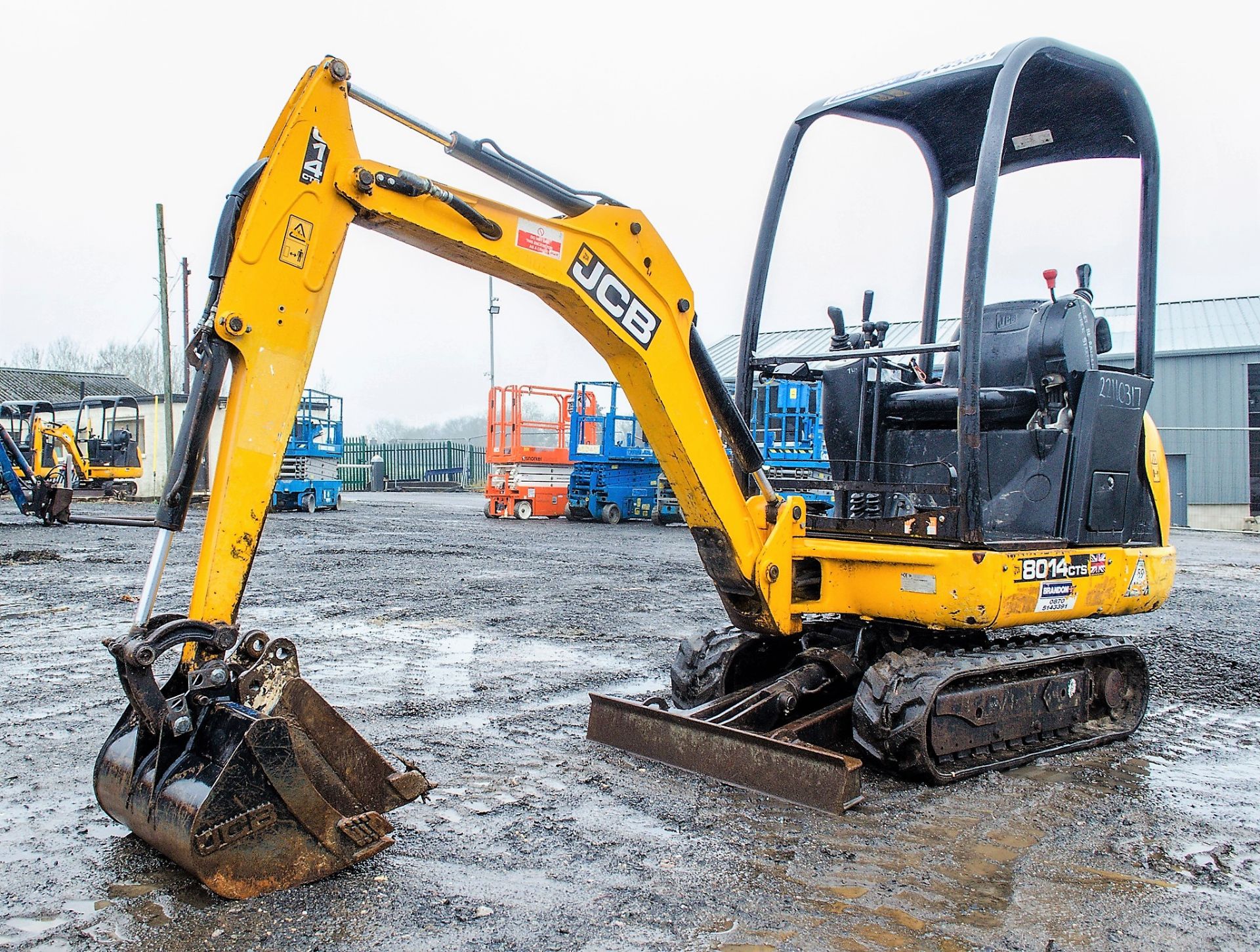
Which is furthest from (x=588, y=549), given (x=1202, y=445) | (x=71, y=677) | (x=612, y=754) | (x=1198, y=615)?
(x=1202, y=445)

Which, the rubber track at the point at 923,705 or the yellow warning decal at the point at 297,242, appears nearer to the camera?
the yellow warning decal at the point at 297,242

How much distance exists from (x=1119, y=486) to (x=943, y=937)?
2.97 m

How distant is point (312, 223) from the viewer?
3654mm

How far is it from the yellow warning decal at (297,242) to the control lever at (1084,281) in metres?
3.71

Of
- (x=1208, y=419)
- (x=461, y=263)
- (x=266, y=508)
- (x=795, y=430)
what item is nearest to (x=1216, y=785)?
(x=461, y=263)

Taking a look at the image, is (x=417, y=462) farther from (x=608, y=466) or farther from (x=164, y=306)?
(x=608, y=466)

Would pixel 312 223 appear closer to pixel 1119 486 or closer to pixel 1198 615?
pixel 1119 486

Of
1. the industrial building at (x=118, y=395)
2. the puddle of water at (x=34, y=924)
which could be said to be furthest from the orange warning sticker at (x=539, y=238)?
the industrial building at (x=118, y=395)

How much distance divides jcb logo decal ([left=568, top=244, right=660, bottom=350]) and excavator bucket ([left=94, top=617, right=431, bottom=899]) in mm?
1870

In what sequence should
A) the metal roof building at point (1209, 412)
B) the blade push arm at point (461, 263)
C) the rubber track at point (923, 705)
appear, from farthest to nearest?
1. the metal roof building at point (1209, 412)
2. the rubber track at point (923, 705)
3. the blade push arm at point (461, 263)

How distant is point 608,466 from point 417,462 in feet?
84.3

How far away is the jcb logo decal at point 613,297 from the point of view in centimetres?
431

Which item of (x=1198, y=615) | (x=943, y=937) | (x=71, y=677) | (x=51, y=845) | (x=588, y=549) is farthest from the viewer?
(x=588, y=549)

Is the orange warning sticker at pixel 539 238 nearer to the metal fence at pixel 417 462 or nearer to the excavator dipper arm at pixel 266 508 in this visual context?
the excavator dipper arm at pixel 266 508
